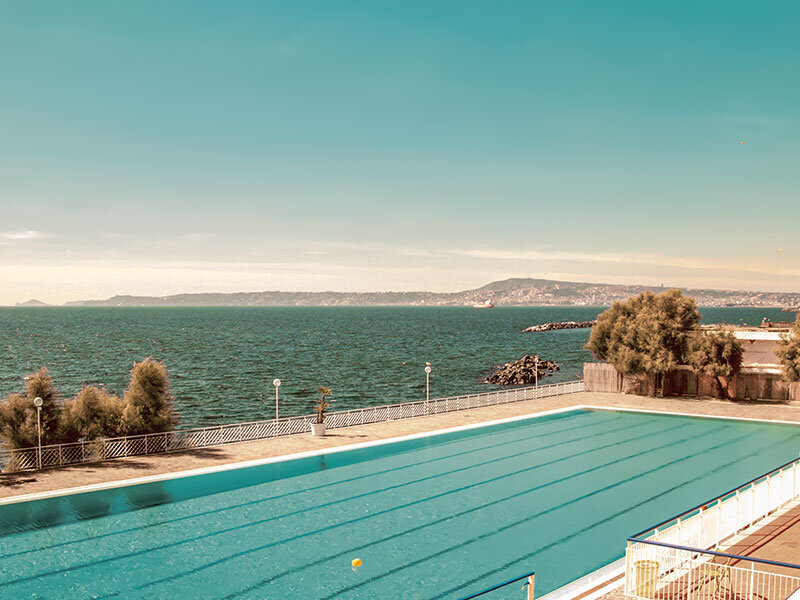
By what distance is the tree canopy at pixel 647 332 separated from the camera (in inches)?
1407

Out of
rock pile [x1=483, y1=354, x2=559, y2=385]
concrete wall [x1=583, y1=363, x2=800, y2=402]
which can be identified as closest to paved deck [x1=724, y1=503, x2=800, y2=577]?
concrete wall [x1=583, y1=363, x2=800, y2=402]

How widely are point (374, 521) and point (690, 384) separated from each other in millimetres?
27695

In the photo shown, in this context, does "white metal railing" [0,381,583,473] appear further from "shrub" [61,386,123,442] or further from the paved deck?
the paved deck

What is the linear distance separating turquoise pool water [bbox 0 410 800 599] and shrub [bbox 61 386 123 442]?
14.4 ft

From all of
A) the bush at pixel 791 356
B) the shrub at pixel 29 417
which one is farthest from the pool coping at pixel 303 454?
the bush at pixel 791 356

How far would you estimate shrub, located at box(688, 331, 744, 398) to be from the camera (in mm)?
34031

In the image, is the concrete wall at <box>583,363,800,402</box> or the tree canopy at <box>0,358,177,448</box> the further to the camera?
the concrete wall at <box>583,363,800,402</box>

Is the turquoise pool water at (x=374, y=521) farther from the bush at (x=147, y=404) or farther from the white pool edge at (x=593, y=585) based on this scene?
the bush at (x=147, y=404)

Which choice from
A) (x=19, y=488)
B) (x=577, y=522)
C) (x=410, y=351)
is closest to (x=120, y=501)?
(x=19, y=488)

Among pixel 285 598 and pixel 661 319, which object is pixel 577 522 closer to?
pixel 285 598

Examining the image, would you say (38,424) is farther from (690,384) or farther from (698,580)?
(690,384)

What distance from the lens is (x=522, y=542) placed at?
14852 mm

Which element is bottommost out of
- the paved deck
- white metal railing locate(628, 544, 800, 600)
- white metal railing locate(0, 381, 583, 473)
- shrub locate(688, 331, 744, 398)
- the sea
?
the sea

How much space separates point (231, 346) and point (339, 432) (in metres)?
79.1
